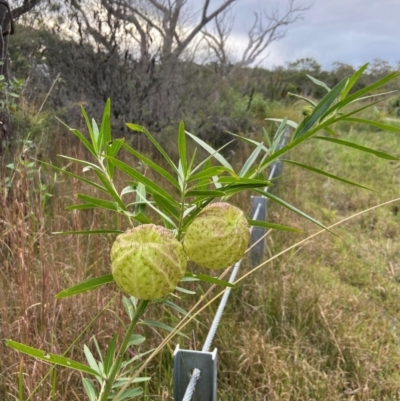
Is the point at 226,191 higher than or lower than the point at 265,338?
higher

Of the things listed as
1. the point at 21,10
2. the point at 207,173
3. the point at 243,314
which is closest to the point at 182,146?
the point at 207,173

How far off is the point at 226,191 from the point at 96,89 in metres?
4.25

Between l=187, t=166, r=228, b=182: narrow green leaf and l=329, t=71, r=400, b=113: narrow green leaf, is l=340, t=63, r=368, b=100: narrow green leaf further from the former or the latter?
l=187, t=166, r=228, b=182: narrow green leaf

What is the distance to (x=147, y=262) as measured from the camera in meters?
0.31

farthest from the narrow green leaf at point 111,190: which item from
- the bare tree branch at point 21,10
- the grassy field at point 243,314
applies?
the bare tree branch at point 21,10

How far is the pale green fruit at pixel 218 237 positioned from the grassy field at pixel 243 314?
0.31 metres

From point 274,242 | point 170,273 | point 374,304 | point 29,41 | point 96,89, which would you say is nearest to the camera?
point 170,273

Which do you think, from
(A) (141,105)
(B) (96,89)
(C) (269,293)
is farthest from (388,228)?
(B) (96,89)

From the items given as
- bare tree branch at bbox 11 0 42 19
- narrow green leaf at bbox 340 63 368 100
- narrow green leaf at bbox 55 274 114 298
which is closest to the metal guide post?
narrow green leaf at bbox 55 274 114 298

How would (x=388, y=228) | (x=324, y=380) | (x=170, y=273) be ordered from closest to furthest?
(x=170, y=273) < (x=324, y=380) < (x=388, y=228)

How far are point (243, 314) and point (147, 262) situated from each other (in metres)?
1.71

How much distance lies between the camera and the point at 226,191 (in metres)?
0.37

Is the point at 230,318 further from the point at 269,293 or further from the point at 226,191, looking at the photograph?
the point at 226,191

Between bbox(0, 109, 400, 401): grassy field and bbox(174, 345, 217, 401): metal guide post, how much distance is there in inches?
6.1
